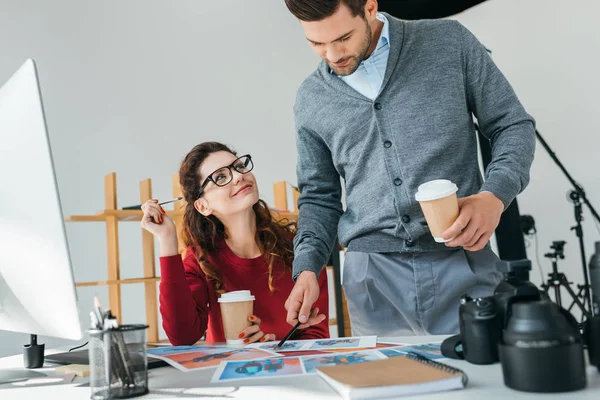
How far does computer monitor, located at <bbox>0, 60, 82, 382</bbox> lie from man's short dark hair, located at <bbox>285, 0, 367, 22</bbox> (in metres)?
0.69

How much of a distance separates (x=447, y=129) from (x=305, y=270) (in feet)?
1.73

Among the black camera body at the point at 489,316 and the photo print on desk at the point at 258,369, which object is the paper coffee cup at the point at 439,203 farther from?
the photo print on desk at the point at 258,369

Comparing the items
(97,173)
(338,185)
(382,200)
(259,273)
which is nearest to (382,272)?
(382,200)

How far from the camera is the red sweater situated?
164 centimetres

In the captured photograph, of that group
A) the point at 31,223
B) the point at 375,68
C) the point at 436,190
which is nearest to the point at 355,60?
the point at 375,68

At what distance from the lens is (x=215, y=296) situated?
1.85 metres

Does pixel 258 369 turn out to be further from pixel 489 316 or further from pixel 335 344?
pixel 489 316

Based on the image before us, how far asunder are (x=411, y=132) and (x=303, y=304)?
549 millimetres

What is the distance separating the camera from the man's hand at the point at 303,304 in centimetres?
126

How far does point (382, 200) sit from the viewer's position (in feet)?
4.96

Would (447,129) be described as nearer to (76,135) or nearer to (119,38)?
(76,135)

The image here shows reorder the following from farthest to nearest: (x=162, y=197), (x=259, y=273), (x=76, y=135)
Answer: (x=162, y=197) → (x=76, y=135) → (x=259, y=273)

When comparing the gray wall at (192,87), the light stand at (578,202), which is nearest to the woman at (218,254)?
the gray wall at (192,87)

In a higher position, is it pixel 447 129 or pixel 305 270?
pixel 447 129
